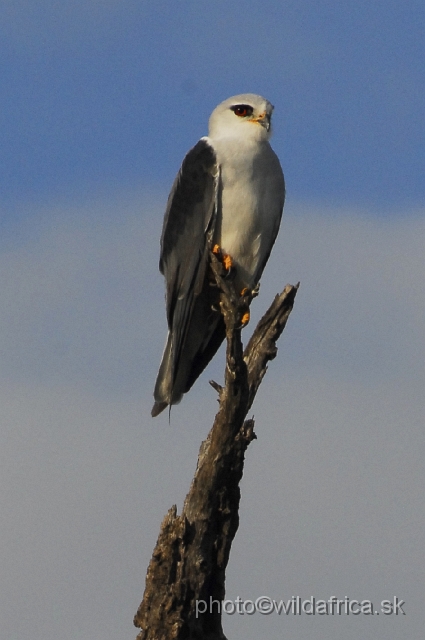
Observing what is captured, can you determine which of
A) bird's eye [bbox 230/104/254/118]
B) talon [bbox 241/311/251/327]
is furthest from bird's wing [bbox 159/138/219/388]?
talon [bbox 241/311/251/327]

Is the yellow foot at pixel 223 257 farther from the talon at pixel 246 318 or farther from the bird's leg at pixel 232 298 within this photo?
the talon at pixel 246 318

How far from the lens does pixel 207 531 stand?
7.87 m

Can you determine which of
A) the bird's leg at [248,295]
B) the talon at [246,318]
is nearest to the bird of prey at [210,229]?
the bird's leg at [248,295]

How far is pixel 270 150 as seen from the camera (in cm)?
973

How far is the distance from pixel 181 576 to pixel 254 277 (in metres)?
2.98

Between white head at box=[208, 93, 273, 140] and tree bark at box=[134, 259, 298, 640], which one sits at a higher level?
white head at box=[208, 93, 273, 140]

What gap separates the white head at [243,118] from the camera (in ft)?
32.0

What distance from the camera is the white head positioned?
32.0 ft

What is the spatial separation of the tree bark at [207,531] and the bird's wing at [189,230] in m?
1.30

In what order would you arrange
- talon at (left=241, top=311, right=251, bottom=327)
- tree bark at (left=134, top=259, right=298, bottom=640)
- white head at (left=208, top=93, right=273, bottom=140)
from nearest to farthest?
tree bark at (left=134, top=259, right=298, bottom=640)
talon at (left=241, top=311, right=251, bottom=327)
white head at (left=208, top=93, right=273, bottom=140)

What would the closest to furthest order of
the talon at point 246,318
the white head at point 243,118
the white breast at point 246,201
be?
1. the talon at point 246,318
2. the white breast at point 246,201
3. the white head at point 243,118

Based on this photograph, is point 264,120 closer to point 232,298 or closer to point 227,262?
point 227,262

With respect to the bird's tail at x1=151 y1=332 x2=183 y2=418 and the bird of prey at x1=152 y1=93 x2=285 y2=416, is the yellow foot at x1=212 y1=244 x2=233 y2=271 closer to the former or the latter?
the bird of prey at x1=152 y1=93 x2=285 y2=416

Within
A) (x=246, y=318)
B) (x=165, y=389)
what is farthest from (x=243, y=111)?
(x=165, y=389)
